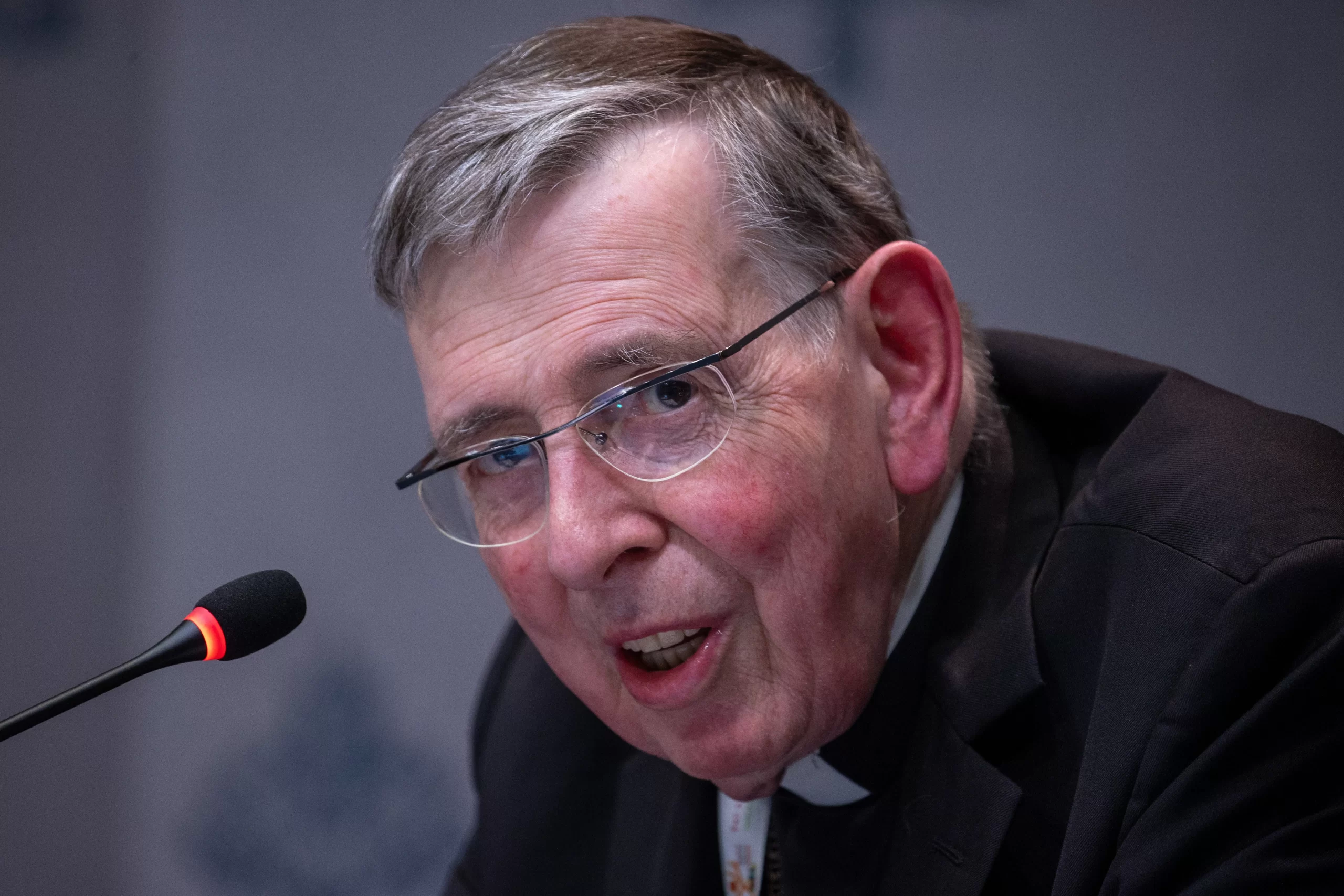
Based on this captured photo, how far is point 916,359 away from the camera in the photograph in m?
1.39

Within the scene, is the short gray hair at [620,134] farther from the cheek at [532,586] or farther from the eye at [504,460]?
the cheek at [532,586]

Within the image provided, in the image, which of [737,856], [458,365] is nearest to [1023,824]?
[737,856]

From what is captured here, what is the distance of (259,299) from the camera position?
8.41 feet

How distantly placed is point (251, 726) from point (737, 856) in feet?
4.68

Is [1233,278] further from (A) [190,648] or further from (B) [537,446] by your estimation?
(A) [190,648]

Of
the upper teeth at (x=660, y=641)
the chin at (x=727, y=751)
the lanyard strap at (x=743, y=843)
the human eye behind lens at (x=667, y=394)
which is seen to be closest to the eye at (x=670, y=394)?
the human eye behind lens at (x=667, y=394)

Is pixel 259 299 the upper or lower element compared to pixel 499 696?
upper

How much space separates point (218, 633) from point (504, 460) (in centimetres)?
45

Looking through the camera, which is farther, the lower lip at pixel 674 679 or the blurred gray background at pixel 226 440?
the blurred gray background at pixel 226 440

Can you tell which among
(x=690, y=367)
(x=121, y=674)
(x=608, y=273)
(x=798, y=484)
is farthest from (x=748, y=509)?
(x=121, y=674)

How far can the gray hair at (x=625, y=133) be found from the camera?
1.29 m

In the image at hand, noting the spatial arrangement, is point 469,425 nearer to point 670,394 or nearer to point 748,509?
point 670,394

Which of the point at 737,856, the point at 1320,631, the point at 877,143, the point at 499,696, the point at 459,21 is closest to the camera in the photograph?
the point at 1320,631

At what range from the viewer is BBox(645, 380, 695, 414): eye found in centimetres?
128
